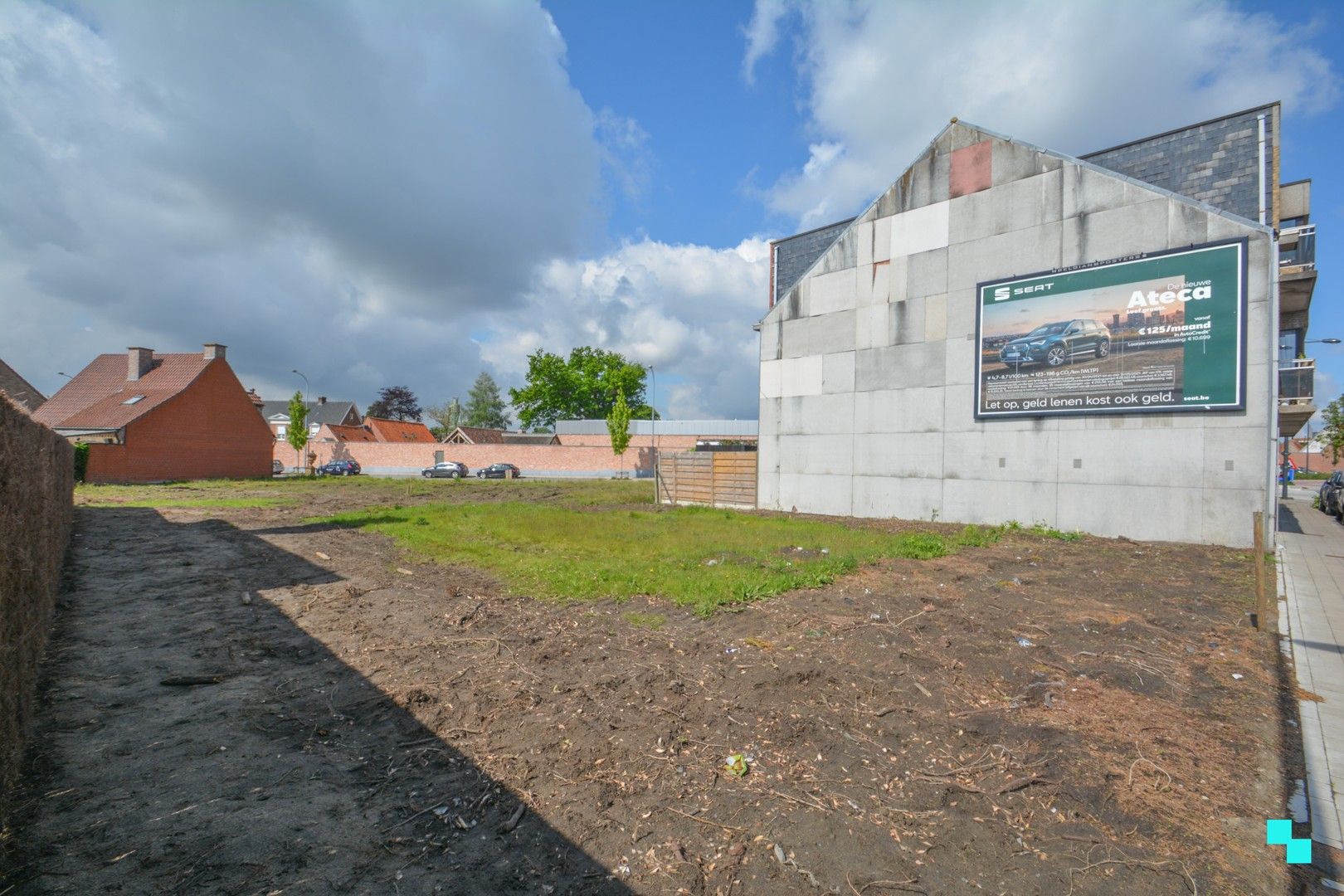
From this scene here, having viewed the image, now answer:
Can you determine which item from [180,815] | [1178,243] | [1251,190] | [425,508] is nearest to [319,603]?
[180,815]

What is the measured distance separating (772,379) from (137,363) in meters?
37.2

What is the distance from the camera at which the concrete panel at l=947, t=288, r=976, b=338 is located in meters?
14.3

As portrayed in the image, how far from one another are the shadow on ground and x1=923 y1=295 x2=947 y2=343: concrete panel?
1453 centimetres

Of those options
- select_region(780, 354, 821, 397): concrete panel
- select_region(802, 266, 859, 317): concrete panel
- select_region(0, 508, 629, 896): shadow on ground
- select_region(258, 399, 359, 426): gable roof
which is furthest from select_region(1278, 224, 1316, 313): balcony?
select_region(258, 399, 359, 426): gable roof

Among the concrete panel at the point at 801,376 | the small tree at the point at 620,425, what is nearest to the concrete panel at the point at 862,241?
the concrete panel at the point at 801,376

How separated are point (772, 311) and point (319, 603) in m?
14.9

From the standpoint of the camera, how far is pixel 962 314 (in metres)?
14.5

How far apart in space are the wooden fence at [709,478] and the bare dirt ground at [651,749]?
40.6 feet

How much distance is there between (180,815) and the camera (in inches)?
121

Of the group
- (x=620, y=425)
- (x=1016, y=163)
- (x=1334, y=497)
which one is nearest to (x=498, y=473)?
(x=620, y=425)

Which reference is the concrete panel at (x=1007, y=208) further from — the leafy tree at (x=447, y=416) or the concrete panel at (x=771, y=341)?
the leafy tree at (x=447, y=416)

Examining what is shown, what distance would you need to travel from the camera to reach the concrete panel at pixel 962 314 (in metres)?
14.3

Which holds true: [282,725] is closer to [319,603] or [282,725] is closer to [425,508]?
[319,603]

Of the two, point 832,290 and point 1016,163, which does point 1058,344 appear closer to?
point 1016,163
